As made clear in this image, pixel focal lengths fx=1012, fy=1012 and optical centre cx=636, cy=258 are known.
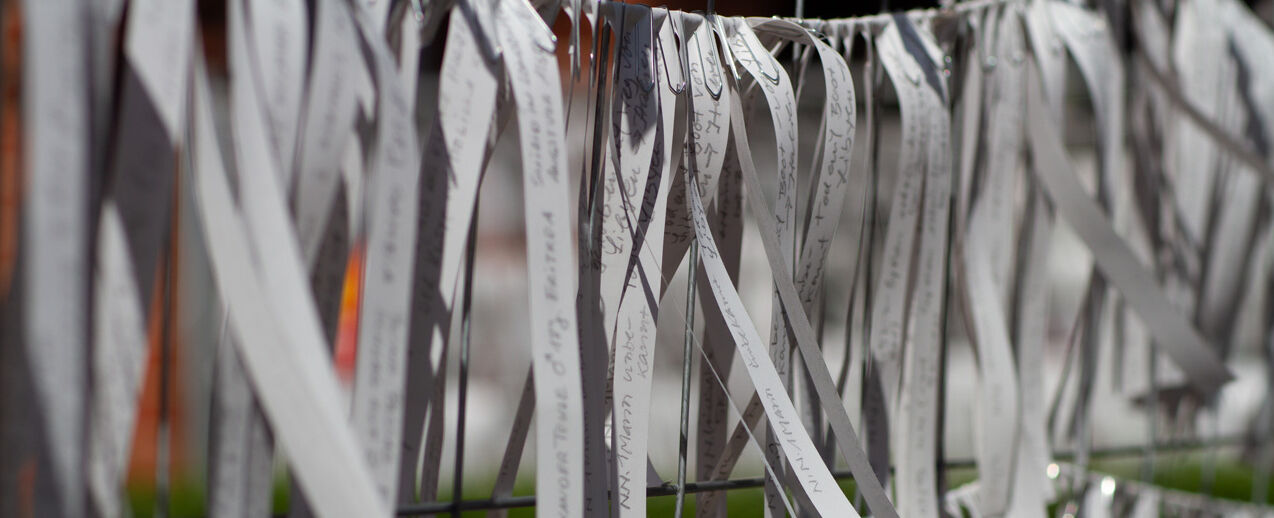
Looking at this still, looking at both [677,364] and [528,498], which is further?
[677,364]

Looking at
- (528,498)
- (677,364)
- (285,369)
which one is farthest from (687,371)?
(677,364)

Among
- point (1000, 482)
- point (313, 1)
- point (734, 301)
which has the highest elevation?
point (313, 1)

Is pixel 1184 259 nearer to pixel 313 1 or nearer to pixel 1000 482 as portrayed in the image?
pixel 1000 482

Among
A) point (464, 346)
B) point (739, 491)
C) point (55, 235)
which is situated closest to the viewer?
point (55, 235)

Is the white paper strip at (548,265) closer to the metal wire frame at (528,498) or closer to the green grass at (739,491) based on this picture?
the metal wire frame at (528,498)

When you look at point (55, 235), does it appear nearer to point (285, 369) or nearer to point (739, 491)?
point (285, 369)

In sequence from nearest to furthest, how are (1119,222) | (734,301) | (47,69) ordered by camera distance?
(47,69) → (734,301) → (1119,222)

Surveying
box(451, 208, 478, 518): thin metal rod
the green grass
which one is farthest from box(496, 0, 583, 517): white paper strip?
the green grass

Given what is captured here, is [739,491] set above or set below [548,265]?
below

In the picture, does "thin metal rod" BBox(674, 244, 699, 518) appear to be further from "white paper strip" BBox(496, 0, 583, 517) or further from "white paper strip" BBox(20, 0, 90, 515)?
"white paper strip" BBox(20, 0, 90, 515)

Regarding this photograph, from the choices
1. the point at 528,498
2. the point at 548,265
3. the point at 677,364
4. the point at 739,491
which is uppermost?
the point at 548,265

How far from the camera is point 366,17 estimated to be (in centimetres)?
29

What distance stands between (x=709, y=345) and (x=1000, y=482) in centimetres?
15

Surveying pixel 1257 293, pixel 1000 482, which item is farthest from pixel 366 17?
pixel 1257 293
